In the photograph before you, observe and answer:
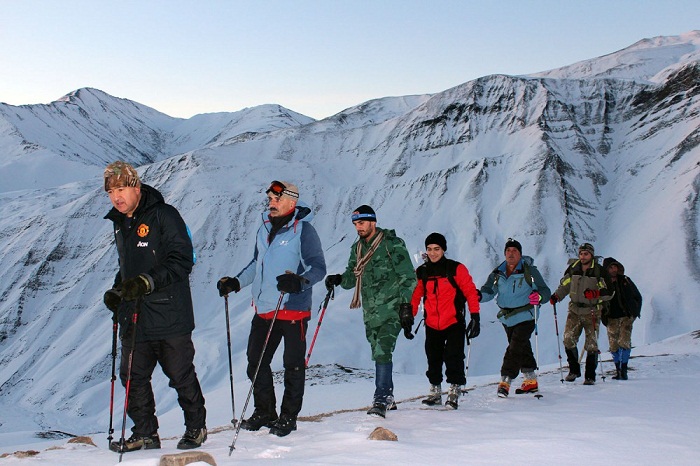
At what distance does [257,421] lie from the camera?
21.9ft

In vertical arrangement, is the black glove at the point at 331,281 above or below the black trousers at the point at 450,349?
above

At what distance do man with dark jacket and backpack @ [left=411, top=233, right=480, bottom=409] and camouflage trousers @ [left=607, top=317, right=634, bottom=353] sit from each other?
5.76 m

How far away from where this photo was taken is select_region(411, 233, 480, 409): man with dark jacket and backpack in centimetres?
827

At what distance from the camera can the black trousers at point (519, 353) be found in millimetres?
10000

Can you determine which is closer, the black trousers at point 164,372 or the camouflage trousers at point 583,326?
the black trousers at point 164,372

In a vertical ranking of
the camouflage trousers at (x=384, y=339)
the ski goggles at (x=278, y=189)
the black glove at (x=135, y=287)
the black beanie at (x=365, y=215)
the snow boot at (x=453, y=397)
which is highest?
the ski goggles at (x=278, y=189)

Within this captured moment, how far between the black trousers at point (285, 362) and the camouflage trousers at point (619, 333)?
27.8ft

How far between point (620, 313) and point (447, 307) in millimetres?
6315

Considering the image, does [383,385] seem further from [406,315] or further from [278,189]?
[278,189]

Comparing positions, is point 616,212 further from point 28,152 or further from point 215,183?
point 28,152

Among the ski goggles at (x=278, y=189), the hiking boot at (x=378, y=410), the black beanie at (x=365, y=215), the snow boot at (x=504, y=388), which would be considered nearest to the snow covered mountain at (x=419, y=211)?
the snow boot at (x=504, y=388)

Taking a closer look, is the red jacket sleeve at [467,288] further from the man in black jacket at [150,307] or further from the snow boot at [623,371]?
the snow boot at [623,371]

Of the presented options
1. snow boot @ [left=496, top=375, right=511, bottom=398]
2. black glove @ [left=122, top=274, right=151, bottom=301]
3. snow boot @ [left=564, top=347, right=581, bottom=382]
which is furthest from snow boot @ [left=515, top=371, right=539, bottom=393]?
black glove @ [left=122, top=274, right=151, bottom=301]

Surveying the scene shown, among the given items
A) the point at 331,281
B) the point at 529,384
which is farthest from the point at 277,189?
the point at 529,384
